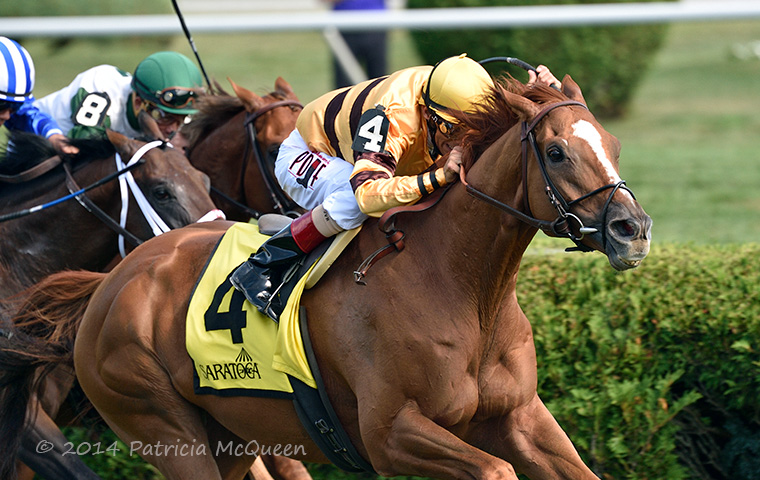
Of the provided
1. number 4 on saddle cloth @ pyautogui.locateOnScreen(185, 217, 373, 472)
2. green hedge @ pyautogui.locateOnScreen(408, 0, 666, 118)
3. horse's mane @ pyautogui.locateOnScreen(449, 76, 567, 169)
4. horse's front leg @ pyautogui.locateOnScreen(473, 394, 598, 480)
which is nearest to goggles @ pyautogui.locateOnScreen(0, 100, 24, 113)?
number 4 on saddle cloth @ pyautogui.locateOnScreen(185, 217, 373, 472)

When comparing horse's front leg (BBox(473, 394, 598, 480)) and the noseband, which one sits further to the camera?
horse's front leg (BBox(473, 394, 598, 480))

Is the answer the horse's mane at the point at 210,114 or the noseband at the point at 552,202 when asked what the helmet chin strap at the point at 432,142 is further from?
the horse's mane at the point at 210,114

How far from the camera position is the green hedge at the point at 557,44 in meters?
10.9

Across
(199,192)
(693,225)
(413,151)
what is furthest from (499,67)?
(413,151)

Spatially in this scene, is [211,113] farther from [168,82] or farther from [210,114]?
[168,82]

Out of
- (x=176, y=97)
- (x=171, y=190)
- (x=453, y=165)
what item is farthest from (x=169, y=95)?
(x=453, y=165)

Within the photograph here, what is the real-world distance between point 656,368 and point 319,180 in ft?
5.98

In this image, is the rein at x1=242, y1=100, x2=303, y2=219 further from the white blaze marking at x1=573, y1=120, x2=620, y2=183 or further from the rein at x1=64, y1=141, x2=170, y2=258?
the white blaze marking at x1=573, y1=120, x2=620, y2=183

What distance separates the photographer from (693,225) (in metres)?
9.05

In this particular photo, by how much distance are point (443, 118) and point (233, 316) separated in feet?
3.51

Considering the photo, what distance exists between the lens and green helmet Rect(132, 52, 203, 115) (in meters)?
5.59

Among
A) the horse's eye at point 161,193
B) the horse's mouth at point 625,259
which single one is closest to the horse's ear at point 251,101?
the horse's eye at point 161,193

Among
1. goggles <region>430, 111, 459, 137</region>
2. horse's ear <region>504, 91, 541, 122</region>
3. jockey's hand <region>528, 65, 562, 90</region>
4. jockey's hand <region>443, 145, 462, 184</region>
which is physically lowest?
jockey's hand <region>443, 145, 462, 184</region>

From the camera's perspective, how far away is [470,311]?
10.8 ft
